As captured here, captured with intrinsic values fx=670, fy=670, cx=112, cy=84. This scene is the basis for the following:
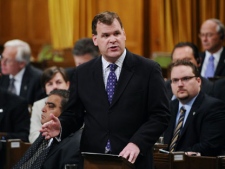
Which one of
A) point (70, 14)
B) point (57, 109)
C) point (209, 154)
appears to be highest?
point (70, 14)

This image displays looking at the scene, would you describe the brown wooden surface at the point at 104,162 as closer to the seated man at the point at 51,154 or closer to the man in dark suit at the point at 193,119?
the seated man at the point at 51,154

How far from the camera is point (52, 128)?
4.07 metres

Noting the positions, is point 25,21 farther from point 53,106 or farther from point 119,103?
point 119,103

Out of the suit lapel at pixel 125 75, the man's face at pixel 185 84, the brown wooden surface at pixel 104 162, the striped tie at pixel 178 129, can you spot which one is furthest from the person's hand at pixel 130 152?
the man's face at pixel 185 84

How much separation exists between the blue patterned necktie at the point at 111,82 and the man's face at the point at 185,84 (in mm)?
1686

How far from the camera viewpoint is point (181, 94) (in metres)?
5.75

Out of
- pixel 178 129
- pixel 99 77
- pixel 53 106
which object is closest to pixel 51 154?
pixel 53 106

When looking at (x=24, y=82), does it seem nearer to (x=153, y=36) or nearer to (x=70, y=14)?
(x=70, y=14)

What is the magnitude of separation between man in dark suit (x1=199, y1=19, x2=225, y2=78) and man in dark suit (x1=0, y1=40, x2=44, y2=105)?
200 cm

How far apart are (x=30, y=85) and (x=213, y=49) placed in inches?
89.0

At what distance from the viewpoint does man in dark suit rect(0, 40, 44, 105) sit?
812cm

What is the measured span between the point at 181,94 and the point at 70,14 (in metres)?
4.21

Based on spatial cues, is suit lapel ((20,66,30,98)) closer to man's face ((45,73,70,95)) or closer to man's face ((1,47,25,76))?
man's face ((1,47,25,76))

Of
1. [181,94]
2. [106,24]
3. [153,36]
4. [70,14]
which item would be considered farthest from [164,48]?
[106,24]
